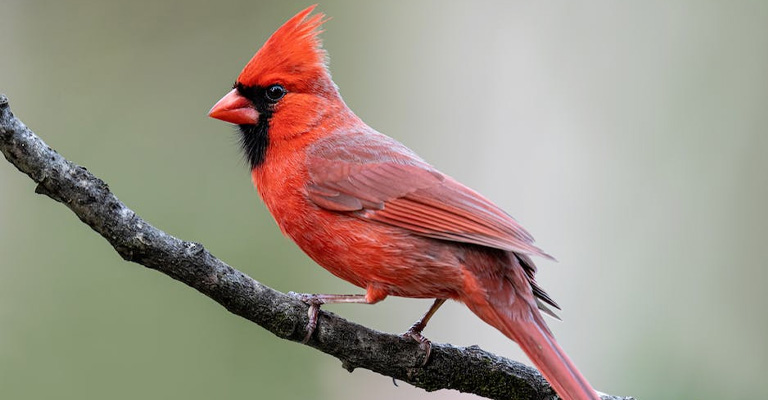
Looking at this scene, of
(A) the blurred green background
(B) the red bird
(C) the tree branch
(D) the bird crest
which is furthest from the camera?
(A) the blurred green background

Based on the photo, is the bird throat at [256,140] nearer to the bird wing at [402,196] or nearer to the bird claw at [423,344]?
the bird wing at [402,196]

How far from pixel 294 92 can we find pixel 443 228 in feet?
2.79

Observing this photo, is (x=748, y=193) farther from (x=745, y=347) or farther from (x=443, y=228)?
(x=443, y=228)

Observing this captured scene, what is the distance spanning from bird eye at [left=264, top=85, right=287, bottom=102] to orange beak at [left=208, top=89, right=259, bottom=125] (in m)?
0.07

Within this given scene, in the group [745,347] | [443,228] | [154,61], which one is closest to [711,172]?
[745,347]

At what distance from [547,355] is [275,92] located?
1402 millimetres

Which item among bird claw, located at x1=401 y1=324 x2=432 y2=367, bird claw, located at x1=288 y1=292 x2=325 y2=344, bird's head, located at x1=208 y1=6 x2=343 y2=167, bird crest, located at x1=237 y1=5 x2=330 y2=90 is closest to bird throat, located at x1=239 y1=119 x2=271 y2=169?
bird's head, located at x1=208 y1=6 x2=343 y2=167

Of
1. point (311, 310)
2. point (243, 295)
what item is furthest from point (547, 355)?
point (243, 295)

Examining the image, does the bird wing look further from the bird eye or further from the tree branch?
the tree branch

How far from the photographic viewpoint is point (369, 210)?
3.01 m

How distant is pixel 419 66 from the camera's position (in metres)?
6.62

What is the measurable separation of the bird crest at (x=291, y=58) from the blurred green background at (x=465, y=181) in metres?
1.74

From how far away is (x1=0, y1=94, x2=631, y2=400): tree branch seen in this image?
2.16 m

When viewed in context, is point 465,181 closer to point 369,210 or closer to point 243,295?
point 369,210
